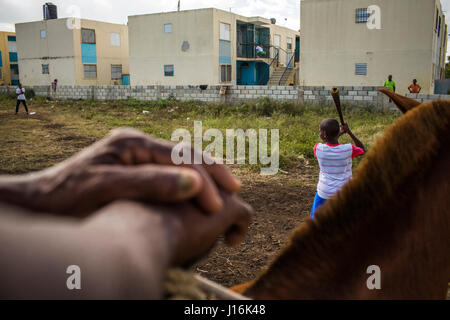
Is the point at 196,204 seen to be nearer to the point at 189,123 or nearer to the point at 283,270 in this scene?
the point at 283,270

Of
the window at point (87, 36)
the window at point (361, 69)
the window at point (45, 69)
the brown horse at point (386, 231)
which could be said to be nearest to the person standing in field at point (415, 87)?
the window at point (361, 69)

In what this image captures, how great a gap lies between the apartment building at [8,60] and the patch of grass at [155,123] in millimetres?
21369

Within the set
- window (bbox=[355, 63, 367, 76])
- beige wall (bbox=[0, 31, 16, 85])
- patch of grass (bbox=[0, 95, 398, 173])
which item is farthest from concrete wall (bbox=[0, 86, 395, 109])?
beige wall (bbox=[0, 31, 16, 85])

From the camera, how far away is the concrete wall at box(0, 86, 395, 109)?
1534cm

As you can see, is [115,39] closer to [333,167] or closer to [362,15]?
[362,15]

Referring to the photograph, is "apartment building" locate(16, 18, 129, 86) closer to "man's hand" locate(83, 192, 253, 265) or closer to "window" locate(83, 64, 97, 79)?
"window" locate(83, 64, 97, 79)

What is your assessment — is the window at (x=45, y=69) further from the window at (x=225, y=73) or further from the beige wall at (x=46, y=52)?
the window at (x=225, y=73)

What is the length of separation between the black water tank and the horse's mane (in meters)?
36.6

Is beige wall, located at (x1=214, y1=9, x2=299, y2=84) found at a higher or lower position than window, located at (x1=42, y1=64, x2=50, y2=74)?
higher

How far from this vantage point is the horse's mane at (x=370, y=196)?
122 cm

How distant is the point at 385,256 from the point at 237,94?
1690 centimetres

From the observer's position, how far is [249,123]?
13.3 metres

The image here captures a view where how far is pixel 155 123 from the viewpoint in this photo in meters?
14.8

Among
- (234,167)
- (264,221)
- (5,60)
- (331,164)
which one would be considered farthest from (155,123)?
(5,60)
